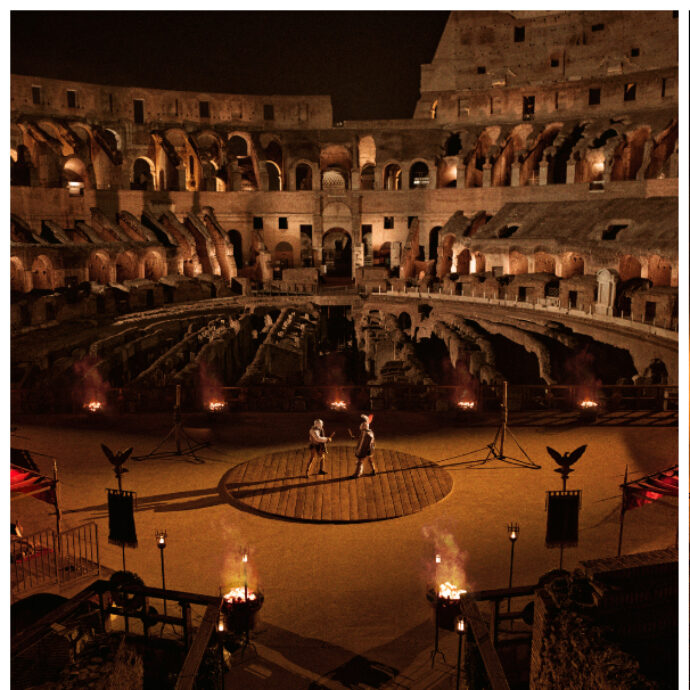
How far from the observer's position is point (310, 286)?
3606 cm

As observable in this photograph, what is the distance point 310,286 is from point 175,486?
26.3m

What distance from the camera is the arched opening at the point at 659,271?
84.4 feet

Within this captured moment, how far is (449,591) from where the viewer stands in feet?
22.1

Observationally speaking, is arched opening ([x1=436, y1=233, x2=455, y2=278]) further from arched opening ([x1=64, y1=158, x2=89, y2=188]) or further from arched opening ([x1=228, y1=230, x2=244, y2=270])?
arched opening ([x1=64, y1=158, x2=89, y2=188])

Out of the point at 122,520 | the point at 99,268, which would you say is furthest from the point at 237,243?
the point at 122,520

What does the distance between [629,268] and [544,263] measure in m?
4.94

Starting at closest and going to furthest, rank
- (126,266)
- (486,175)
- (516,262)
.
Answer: (516,262)
(126,266)
(486,175)

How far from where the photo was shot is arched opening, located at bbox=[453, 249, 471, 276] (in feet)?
123

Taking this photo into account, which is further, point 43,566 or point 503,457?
point 503,457

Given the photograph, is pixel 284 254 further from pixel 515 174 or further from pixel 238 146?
pixel 515 174

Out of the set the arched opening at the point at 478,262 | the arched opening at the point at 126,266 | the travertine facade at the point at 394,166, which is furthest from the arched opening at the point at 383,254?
the arched opening at the point at 126,266

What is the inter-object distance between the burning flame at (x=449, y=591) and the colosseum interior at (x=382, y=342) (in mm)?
324

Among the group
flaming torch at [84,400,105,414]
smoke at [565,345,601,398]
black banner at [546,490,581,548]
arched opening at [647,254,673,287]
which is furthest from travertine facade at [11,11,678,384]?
black banner at [546,490,581,548]
